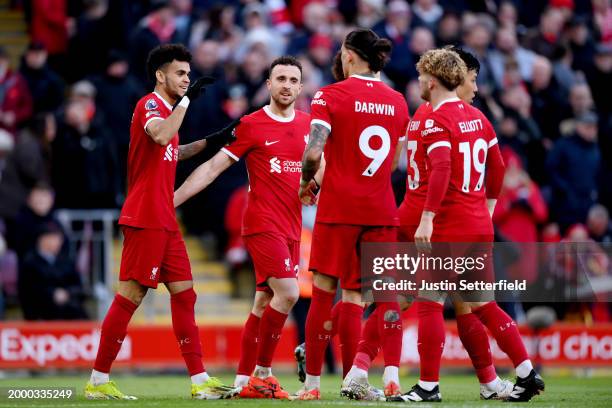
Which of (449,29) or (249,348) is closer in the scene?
(249,348)

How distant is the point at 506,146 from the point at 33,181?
6440 millimetres

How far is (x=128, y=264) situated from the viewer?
1209 cm

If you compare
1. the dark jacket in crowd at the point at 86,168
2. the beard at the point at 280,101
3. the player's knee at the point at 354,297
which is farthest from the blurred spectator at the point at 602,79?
the player's knee at the point at 354,297

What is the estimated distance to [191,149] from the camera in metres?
12.6

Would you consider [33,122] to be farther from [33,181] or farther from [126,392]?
[126,392]

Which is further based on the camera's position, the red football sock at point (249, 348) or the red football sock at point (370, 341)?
the red football sock at point (249, 348)

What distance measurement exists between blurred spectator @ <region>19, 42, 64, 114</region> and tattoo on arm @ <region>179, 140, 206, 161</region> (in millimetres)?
8093

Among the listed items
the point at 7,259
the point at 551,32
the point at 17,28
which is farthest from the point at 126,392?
the point at 551,32

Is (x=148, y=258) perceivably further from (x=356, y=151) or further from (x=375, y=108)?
(x=375, y=108)

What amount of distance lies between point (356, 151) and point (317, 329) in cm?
145

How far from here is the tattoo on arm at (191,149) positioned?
12.6 metres

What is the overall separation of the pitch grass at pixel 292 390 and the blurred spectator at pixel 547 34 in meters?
7.48

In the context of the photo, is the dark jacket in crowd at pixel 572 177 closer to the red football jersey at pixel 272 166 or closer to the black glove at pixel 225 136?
the red football jersey at pixel 272 166

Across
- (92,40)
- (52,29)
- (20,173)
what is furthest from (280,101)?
(52,29)
